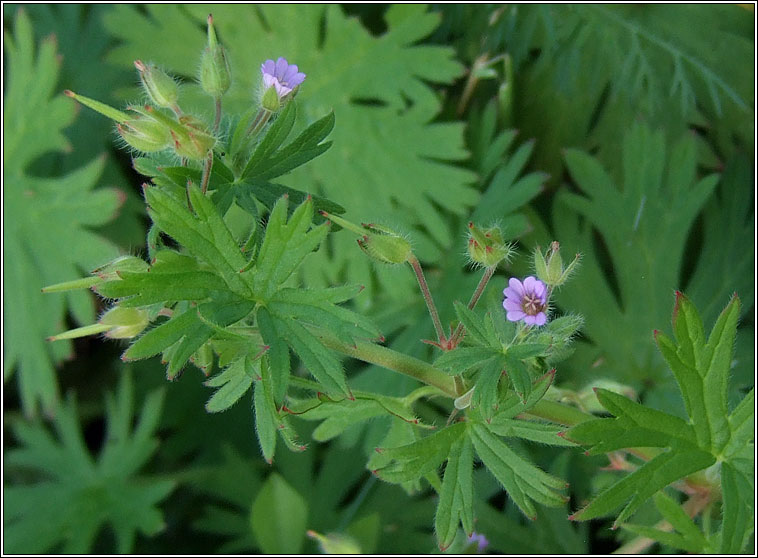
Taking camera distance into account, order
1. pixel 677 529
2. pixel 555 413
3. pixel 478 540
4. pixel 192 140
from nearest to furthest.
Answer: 1. pixel 192 140
2. pixel 555 413
3. pixel 677 529
4. pixel 478 540

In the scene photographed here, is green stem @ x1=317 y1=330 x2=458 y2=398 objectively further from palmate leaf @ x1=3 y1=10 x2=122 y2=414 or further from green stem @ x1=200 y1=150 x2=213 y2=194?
palmate leaf @ x1=3 y1=10 x2=122 y2=414

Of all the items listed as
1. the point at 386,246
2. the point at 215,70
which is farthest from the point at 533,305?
the point at 215,70

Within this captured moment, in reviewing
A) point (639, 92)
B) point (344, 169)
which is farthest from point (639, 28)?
point (344, 169)

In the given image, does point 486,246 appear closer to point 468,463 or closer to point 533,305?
point 533,305

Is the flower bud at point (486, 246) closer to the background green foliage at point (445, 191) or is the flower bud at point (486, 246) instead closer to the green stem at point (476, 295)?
the green stem at point (476, 295)

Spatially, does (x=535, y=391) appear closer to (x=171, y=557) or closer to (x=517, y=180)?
(x=517, y=180)
